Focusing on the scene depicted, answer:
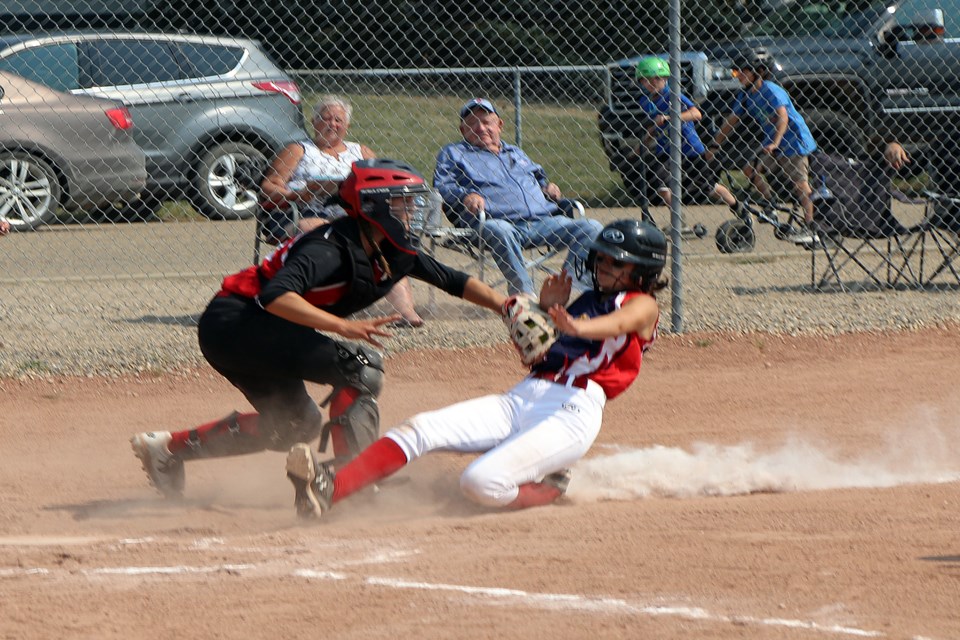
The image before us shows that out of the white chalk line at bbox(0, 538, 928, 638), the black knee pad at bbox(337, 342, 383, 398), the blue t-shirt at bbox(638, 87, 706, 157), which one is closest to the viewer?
the white chalk line at bbox(0, 538, 928, 638)

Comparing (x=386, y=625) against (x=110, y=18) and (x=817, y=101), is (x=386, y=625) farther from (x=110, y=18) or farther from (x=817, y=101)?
(x=110, y=18)

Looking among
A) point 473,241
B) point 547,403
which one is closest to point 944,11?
point 473,241

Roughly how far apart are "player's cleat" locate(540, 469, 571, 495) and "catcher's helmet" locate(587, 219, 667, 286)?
83cm

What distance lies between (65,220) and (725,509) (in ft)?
25.6

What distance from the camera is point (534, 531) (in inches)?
180

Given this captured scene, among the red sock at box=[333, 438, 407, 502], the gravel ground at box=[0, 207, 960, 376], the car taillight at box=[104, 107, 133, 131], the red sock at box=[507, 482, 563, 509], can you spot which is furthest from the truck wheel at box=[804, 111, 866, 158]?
the red sock at box=[333, 438, 407, 502]

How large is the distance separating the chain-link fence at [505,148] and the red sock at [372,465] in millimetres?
896

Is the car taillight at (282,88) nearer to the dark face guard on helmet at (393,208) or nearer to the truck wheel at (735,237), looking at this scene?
the truck wheel at (735,237)

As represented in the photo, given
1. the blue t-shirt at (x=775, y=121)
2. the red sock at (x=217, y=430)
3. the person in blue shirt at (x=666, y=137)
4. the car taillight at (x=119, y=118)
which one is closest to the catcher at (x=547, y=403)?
the red sock at (x=217, y=430)

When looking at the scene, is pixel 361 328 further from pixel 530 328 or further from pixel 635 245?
pixel 635 245

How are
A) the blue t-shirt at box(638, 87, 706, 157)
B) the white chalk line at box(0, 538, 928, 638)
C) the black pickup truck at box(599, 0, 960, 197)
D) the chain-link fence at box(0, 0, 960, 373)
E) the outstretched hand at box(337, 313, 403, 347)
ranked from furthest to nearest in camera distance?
1. the black pickup truck at box(599, 0, 960, 197)
2. the blue t-shirt at box(638, 87, 706, 157)
3. the chain-link fence at box(0, 0, 960, 373)
4. the outstretched hand at box(337, 313, 403, 347)
5. the white chalk line at box(0, 538, 928, 638)

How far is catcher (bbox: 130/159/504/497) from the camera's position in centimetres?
481

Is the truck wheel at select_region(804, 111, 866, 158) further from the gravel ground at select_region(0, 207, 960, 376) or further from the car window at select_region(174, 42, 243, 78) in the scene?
the car window at select_region(174, 42, 243, 78)

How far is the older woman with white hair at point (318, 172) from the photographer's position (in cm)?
790
